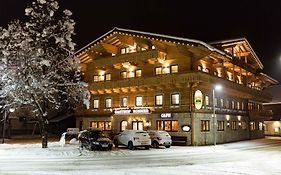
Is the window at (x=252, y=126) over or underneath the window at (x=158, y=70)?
underneath

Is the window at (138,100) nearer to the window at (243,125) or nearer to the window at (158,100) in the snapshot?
the window at (158,100)

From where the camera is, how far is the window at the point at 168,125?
38144 millimetres

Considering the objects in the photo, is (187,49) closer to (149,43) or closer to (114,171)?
(149,43)

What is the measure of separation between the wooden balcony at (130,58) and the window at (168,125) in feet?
25.5

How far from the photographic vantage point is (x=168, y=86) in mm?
38688

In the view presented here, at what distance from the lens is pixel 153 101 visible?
40.5m

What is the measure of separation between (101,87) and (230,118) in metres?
18.5

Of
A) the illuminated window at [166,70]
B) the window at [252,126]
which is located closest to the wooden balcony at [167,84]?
the illuminated window at [166,70]

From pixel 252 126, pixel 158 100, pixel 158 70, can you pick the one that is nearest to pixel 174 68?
pixel 158 70

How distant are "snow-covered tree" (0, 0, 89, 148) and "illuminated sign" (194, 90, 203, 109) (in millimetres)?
13628

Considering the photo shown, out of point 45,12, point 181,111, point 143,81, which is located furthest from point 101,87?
point 45,12

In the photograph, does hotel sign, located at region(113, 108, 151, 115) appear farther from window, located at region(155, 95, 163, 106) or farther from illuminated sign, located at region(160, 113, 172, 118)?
illuminated sign, located at region(160, 113, 172, 118)

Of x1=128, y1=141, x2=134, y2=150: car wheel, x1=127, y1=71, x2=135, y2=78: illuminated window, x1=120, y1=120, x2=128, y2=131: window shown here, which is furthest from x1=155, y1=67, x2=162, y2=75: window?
x1=128, y1=141, x2=134, y2=150: car wheel

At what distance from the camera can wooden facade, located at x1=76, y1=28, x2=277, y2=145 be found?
37.3 meters
